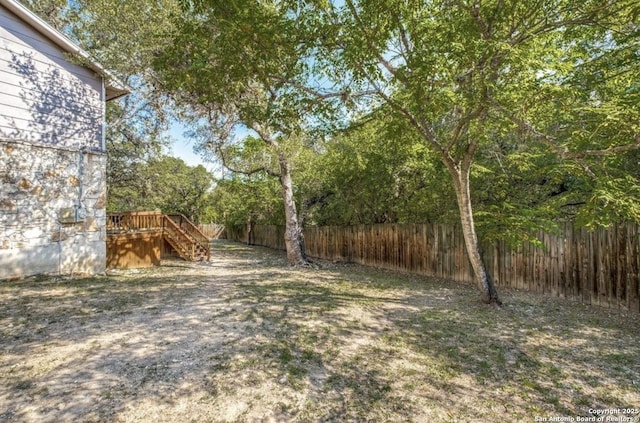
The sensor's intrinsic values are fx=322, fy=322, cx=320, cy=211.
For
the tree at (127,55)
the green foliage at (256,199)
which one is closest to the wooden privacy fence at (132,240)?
the tree at (127,55)

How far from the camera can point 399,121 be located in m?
5.95

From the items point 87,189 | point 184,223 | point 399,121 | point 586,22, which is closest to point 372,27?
point 399,121

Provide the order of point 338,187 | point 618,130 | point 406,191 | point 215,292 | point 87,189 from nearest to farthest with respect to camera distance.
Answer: point 618,130 < point 215,292 < point 87,189 < point 406,191 < point 338,187

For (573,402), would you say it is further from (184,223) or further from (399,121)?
(184,223)

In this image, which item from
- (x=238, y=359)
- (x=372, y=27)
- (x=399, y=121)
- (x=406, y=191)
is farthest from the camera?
(x=406, y=191)

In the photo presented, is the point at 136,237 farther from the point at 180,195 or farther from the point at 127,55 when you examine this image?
the point at 180,195

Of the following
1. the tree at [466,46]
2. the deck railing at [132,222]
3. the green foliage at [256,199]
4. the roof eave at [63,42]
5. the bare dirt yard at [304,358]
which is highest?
the roof eave at [63,42]

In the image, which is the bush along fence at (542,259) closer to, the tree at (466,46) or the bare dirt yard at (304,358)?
the bare dirt yard at (304,358)

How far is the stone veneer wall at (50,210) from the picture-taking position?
6594 millimetres

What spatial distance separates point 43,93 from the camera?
23.4 feet

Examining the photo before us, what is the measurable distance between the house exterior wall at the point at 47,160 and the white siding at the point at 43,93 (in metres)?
0.02

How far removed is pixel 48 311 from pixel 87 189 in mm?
3814

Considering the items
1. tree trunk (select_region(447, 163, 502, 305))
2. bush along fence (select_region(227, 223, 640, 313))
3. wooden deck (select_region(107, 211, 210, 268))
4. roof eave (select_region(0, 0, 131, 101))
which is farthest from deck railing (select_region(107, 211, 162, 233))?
tree trunk (select_region(447, 163, 502, 305))

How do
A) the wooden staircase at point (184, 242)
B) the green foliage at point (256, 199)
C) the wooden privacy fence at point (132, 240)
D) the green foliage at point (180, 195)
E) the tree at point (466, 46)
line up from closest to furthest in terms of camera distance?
the tree at point (466, 46) → the wooden privacy fence at point (132, 240) → the wooden staircase at point (184, 242) → the green foliage at point (180, 195) → the green foliage at point (256, 199)
